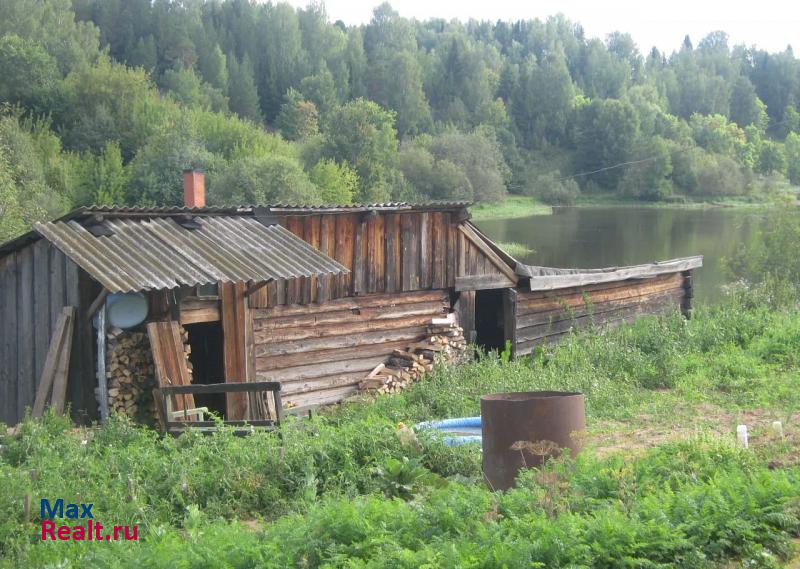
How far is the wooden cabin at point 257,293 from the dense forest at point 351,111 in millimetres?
13366

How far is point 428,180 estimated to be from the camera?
202ft

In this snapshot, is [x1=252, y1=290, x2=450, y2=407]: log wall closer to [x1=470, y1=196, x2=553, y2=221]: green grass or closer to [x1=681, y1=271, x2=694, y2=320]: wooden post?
[x1=681, y1=271, x2=694, y2=320]: wooden post

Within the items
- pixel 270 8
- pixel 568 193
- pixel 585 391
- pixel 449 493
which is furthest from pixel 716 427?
pixel 270 8

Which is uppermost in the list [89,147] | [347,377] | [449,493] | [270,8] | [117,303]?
[270,8]

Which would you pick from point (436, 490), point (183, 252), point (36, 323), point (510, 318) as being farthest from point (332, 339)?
point (436, 490)

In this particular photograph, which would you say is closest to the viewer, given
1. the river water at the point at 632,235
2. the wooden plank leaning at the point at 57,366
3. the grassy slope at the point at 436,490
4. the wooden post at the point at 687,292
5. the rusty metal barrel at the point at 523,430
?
the grassy slope at the point at 436,490

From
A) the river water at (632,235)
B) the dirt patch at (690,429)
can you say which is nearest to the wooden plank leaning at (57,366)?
the dirt patch at (690,429)

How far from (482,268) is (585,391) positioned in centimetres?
556

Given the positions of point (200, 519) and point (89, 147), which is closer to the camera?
point (200, 519)

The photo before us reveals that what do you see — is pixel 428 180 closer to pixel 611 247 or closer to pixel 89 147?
pixel 611 247

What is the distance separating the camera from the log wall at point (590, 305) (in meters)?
17.2

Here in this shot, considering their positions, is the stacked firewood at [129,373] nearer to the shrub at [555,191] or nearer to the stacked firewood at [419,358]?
the stacked firewood at [419,358]

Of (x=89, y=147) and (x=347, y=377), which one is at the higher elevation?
(x=89, y=147)

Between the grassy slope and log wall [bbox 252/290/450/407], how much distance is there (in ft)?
6.13
